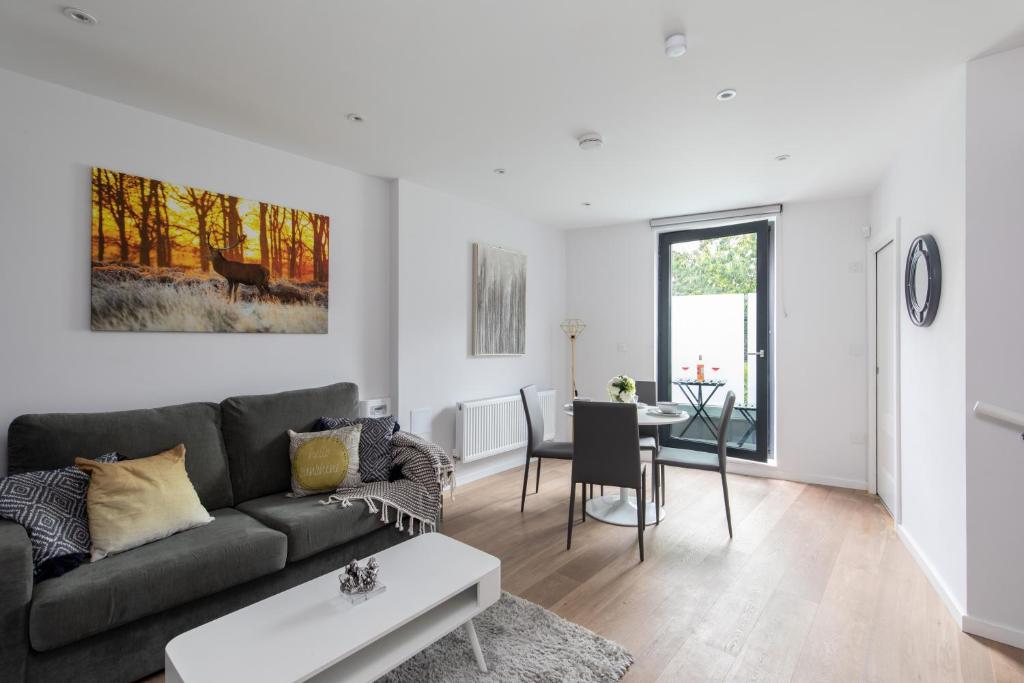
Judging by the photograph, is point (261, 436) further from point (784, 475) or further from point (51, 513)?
point (784, 475)

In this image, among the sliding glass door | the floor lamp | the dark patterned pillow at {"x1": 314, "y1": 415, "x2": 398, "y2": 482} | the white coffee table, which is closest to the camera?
the white coffee table

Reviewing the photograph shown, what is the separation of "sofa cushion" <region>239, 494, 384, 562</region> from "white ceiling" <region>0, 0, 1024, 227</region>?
2053 millimetres

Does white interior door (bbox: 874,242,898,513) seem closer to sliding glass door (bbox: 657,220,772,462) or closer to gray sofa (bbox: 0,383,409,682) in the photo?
sliding glass door (bbox: 657,220,772,462)

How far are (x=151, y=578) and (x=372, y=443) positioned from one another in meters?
1.22

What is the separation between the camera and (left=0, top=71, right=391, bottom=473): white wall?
2.25 meters

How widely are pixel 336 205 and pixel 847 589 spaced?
385 centimetres

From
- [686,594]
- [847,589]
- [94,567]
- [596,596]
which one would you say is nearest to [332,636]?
[94,567]

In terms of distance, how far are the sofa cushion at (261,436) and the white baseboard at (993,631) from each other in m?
3.31

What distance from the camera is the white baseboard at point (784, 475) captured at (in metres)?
4.18

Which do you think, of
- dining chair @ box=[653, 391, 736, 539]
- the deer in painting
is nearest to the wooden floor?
dining chair @ box=[653, 391, 736, 539]

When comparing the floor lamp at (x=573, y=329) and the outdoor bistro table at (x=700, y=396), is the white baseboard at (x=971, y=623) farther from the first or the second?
the floor lamp at (x=573, y=329)

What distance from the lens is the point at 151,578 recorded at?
70.3 inches

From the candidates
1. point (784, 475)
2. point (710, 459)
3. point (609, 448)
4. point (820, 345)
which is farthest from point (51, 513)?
point (820, 345)

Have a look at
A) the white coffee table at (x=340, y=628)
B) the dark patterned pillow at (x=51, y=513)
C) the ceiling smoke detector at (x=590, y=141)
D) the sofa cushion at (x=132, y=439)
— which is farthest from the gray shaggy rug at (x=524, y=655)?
the ceiling smoke detector at (x=590, y=141)
